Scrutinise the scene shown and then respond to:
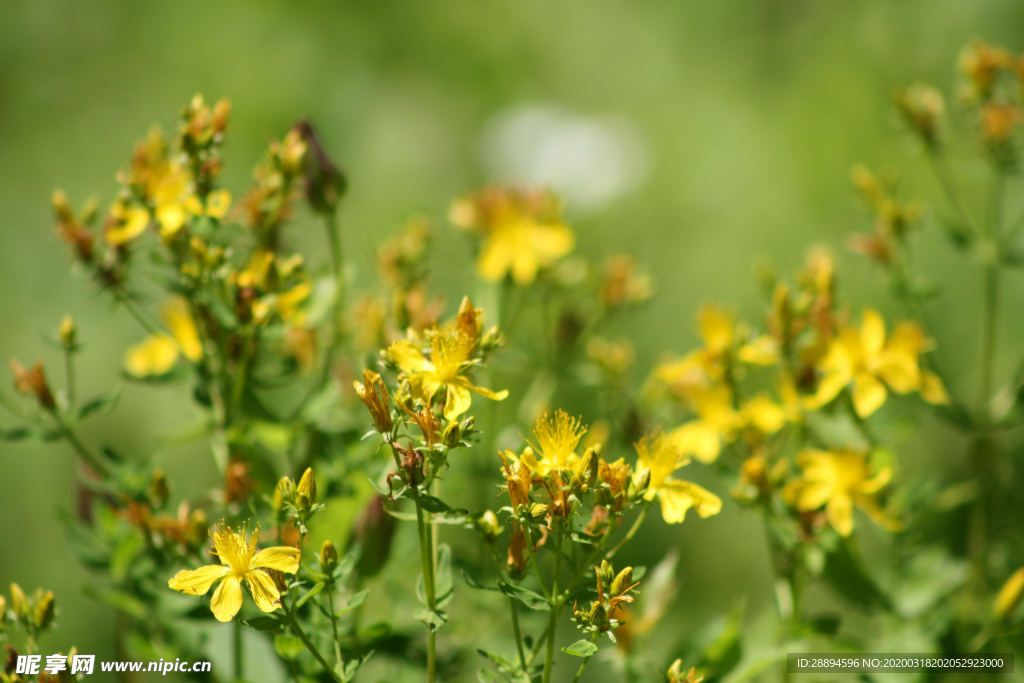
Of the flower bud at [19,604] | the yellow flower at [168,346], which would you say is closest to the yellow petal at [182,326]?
the yellow flower at [168,346]

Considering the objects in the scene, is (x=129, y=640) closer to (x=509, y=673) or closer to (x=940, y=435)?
(x=509, y=673)

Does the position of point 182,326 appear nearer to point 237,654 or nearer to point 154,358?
point 154,358

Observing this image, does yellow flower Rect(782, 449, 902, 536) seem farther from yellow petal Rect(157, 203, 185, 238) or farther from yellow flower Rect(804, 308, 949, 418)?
yellow petal Rect(157, 203, 185, 238)

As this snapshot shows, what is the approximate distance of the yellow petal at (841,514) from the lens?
567 mm

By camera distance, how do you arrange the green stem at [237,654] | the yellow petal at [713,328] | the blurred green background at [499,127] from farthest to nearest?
1. the blurred green background at [499,127]
2. the yellow petal at [713,328]
3. the green stem at [237,654]

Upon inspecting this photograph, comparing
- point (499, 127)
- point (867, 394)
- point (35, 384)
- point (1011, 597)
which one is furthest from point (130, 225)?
point (499, 127)

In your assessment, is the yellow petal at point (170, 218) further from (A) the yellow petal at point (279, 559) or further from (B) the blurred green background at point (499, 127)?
(B) the blurred green background at point (499, 127)

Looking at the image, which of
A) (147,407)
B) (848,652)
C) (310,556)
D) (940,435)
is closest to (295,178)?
(310,556)

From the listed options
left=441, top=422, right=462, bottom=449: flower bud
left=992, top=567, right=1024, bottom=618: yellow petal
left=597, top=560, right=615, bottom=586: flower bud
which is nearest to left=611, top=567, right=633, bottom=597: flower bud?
left=597, top=560, right=615, bottom=586: flower bud

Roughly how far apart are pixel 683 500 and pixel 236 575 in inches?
10.7

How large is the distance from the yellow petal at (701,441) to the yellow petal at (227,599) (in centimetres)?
33

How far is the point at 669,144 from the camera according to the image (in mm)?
1743

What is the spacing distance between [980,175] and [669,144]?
1.04m

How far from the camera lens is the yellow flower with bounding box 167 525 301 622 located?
426 mm
